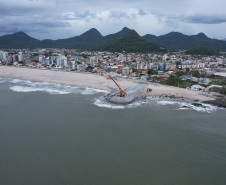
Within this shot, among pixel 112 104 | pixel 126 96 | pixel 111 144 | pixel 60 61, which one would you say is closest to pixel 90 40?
pixel 60 61

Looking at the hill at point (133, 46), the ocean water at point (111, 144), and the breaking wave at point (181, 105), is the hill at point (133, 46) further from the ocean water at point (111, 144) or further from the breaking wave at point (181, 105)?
the ocean water at point (111, 144)

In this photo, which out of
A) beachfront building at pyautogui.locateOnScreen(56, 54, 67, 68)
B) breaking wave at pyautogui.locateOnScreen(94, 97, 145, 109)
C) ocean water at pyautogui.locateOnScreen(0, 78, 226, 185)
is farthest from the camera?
beachfront building at pyautogui.locateOnScreen(56, 54, 67, 68)

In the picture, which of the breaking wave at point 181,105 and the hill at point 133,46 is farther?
the hill at point 133,46

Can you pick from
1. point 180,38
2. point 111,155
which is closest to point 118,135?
point 111,155

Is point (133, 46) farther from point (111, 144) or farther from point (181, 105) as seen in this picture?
point (111, 144)

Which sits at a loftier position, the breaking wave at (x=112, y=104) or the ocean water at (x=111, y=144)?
the breaking wave at (x=112, y=104)

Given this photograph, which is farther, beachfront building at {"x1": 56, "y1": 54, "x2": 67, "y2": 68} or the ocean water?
beachfront building at {"x1": 56, "y1": 54, "x2": 67, "y2": 68}

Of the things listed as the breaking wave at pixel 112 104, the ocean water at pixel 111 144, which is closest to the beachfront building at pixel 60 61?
the ocean water at pixel 111 144

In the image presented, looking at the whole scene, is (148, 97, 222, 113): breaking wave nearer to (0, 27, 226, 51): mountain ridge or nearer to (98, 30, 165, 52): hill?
(98, 30, 165, 52): hill

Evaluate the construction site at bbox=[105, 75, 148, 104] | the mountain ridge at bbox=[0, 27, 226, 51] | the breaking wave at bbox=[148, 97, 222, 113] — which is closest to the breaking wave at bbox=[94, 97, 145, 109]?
the construction site at bbox=[105, 75, 148, 104]

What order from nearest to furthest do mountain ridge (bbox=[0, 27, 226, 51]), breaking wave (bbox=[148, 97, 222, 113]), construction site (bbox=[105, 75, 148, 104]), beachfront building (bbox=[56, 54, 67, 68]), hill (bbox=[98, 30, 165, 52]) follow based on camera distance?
breaking wave (bbox=[148, 97, 222, 113]) → construction site (bbox=[105, 75, 148, 104]) → beachfront building (bbox=[56, 54, 67, 68]) → hill (bbox=[98, 30, 165, 52]) → mountain ridge (bbox=[0, 27, 226, 51])
